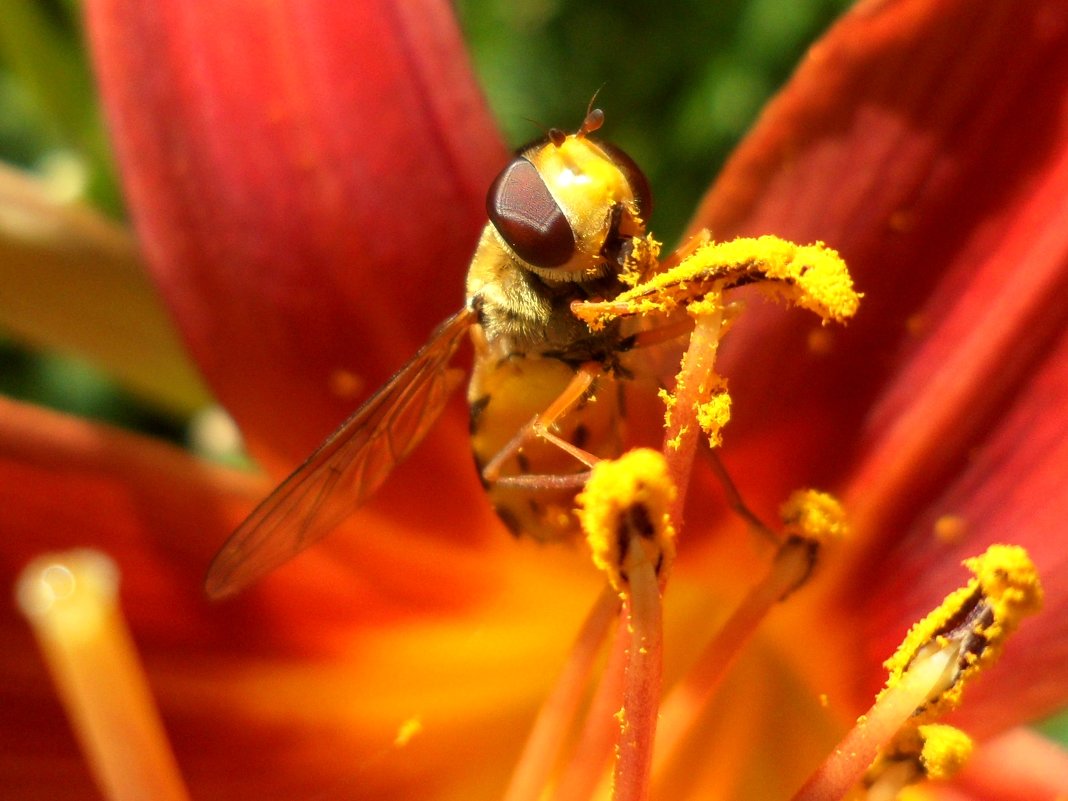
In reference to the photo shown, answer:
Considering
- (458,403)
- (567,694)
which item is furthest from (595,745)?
(458,403)

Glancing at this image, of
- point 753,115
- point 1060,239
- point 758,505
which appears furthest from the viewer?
point 753,115

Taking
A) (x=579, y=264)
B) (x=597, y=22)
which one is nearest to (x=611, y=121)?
(x=597, y=22)

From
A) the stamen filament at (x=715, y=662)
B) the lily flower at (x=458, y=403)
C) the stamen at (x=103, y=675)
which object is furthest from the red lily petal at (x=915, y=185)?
the stamen at (x=103, y=675)

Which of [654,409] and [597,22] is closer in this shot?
[654,409]

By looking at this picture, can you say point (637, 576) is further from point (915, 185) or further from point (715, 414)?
point (915, 185)

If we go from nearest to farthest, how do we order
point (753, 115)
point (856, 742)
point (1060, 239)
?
point (856, 742), point (1060, 239), point (753, 115)

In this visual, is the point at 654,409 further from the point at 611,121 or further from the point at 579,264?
the point at 611,121

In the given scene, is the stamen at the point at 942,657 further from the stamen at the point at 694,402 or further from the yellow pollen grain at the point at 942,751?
the stamen at the point at 694,402

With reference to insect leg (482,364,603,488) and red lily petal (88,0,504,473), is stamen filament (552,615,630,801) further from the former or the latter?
red lily petal (88,0,504,473)
